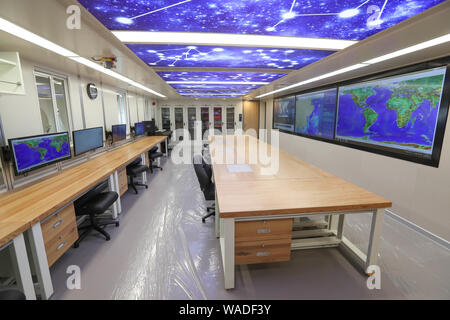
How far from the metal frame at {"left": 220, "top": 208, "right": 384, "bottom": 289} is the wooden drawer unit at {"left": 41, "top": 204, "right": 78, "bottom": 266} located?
141 cm

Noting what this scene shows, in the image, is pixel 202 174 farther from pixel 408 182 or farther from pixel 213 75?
pixel 408 182

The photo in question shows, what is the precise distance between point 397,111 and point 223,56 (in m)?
2.53

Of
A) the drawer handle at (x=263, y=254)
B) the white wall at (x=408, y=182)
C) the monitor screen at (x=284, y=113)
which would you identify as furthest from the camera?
the monitor screen at (x=284, y=113)

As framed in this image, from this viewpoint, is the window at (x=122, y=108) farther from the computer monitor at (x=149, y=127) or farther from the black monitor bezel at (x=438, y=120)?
the black monitor bezel at (x=438, y=120)

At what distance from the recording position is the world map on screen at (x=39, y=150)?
1886 mm

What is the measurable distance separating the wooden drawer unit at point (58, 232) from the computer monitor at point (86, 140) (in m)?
1.28

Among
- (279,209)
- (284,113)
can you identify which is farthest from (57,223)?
(284,113)

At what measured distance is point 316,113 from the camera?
495 cm

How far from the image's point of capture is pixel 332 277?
1814mm

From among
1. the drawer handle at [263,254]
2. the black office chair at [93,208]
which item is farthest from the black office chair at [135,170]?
the drawer handle at [263,254]

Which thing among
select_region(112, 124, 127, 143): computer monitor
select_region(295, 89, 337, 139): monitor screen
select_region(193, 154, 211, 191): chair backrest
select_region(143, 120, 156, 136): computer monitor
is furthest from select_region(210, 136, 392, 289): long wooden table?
select_region(143, 120, 156, 136): computer monitor

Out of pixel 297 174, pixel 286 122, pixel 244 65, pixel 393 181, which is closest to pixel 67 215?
pixel 297 174

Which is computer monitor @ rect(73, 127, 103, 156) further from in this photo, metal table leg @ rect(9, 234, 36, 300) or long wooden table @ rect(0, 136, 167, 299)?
metal table leg @ rect(9, 234, 36, 300)

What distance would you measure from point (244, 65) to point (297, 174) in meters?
1.75
